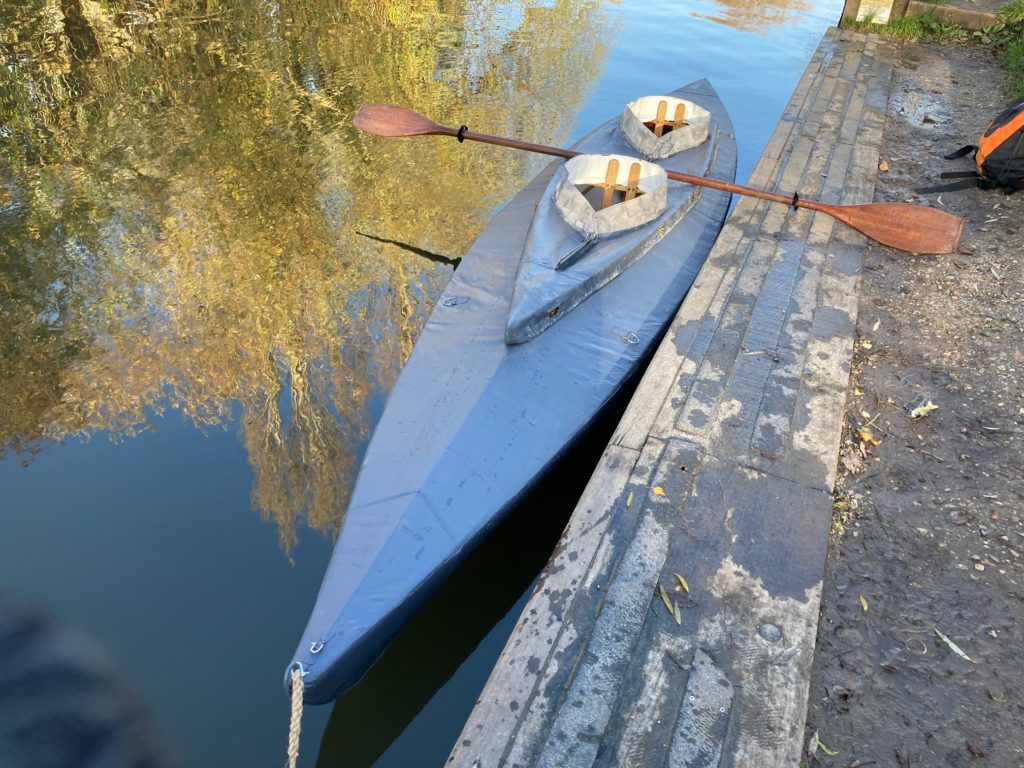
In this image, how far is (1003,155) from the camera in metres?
6.18

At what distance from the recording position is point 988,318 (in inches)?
196

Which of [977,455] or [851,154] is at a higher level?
[851,154]

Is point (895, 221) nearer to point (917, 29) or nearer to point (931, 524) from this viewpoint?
point (931, 524)

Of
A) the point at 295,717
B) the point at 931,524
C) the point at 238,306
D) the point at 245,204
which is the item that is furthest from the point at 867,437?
the point at 245,204

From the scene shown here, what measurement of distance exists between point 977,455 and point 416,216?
559 centimetres

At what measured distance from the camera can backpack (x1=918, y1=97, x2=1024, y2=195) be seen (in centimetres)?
→ 612

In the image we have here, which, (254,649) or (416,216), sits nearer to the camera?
(254,649)

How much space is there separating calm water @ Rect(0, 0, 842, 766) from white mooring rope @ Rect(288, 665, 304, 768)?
0.68 m

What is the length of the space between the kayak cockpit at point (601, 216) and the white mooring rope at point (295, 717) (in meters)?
2.37

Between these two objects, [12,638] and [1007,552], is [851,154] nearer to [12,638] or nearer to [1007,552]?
[1007,552]

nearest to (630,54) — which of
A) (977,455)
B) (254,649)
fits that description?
(977,455)

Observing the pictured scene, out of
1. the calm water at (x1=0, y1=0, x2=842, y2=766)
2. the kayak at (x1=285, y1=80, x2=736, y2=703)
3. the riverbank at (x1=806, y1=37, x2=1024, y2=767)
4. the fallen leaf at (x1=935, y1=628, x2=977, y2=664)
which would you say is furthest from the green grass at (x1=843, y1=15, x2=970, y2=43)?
the fallen leaf at (x1=935, y1=628, x2=977, y2=664)

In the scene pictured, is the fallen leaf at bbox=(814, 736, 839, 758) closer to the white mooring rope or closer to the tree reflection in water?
the white mooring rope

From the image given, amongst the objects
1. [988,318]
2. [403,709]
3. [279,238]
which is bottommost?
[403,709]
